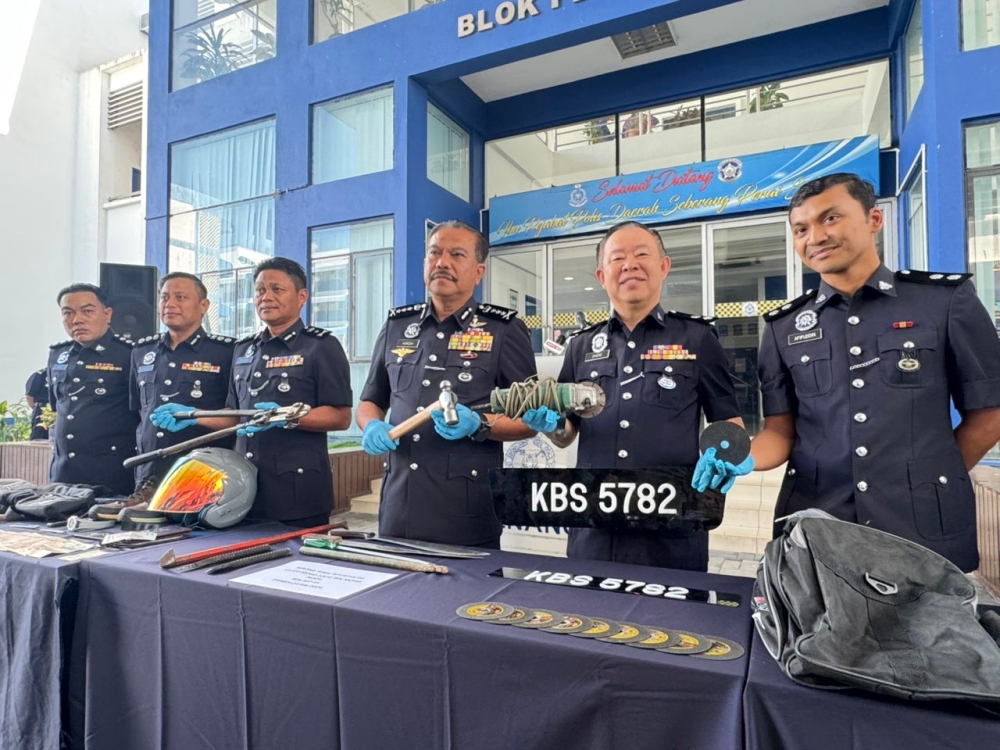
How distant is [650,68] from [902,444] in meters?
8.03

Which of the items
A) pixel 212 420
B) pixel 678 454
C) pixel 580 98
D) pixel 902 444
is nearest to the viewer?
pixel 902 444

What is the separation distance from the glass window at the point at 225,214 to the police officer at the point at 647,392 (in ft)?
27.2

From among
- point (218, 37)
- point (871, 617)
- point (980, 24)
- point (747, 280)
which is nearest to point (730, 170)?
point (747, 280)

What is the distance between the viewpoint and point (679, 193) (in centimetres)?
764

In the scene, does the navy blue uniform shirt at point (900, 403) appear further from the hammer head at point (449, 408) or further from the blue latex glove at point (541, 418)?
the hammer head at point (449, 408)

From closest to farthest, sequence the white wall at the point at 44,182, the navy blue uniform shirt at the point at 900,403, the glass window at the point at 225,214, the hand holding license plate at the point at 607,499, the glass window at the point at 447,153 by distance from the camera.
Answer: the navy blue uniform shirt at the point at 900,403, the hand holding license plate at the point at 607,499, the glass window at the point at 447,153, the glass window at the point at 225,214, the white wall at the point at 44,182

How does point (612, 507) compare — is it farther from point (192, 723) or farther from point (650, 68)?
point (650, 68)

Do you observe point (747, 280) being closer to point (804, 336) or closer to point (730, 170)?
point (730, 170)

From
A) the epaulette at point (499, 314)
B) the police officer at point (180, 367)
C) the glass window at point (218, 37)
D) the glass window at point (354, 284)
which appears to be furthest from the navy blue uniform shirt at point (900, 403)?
the glass window at point (218, 37)

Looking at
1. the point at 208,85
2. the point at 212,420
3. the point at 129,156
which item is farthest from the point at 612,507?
the point at 129,156

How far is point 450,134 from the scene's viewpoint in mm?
8727

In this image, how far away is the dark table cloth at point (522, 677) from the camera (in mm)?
980

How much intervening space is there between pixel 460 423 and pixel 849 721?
1.20 meters

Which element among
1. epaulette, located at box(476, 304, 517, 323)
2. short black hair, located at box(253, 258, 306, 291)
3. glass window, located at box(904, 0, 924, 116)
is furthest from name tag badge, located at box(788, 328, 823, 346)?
glass window, located at box(904, 0, 924, 116)
